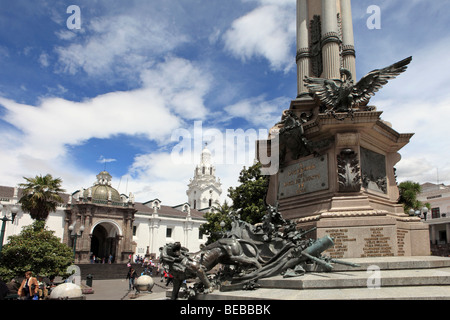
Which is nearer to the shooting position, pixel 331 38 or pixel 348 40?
pixel 331 38

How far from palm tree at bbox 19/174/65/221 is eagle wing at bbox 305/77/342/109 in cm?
2917

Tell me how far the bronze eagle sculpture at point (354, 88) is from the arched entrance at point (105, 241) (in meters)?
52.5

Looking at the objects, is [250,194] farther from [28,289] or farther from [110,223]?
[110,223]

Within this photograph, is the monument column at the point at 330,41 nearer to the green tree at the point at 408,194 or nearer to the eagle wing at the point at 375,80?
the eagle wing at the point at 375,80

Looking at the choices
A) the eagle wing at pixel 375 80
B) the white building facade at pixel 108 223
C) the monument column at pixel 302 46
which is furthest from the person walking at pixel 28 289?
the white building facade at pixel 108 223

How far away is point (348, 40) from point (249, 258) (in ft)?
28.3

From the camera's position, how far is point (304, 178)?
33.6ft

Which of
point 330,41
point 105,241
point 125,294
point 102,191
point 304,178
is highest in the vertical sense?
point 330,41

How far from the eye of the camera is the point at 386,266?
6824 millimetres

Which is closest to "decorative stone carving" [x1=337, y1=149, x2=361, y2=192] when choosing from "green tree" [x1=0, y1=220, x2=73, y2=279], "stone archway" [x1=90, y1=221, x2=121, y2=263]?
"green tree" [x1=0, y1=220, x2=73, y2=279]

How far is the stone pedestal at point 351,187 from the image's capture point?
8.23 meters

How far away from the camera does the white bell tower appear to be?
95.2 meters

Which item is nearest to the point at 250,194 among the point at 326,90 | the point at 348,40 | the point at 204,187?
the point at 348,40

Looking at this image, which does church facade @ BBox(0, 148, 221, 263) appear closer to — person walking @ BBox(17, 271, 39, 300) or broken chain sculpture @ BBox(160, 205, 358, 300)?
person walking @ BBox(17, 271, 39, 300)
